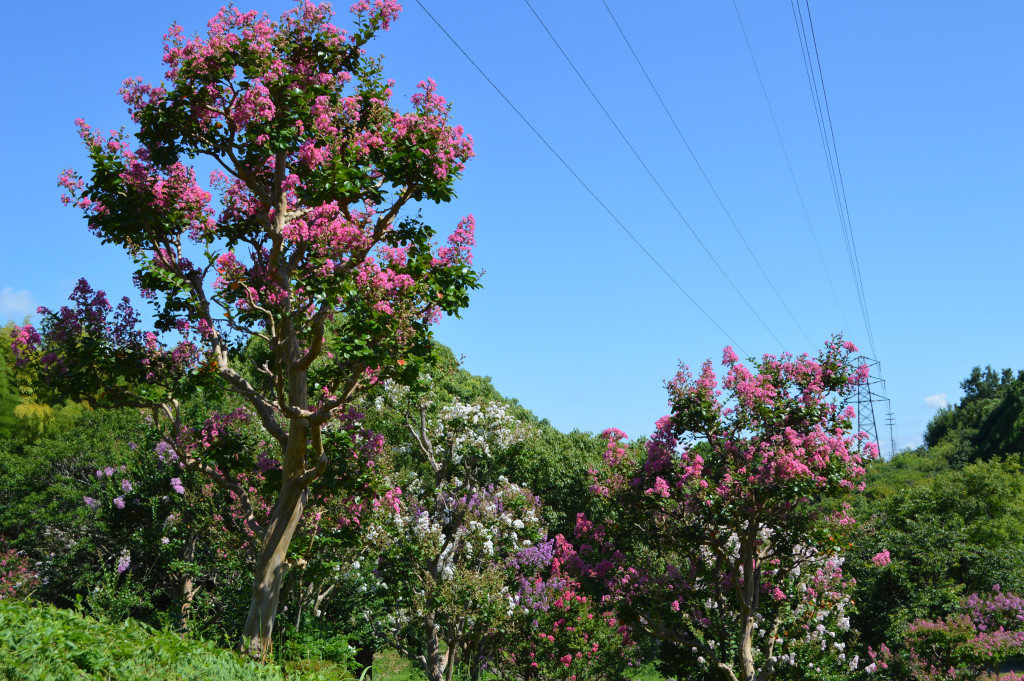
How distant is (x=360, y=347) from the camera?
332 inches

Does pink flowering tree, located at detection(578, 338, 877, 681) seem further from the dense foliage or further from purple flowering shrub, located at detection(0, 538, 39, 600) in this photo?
purple flowering shrub, located at detection(0, 538, 39, 600)

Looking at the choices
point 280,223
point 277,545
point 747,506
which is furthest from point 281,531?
point 747,506

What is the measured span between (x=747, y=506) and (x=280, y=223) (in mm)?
8287

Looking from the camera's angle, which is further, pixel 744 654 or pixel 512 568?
pixel 512 568

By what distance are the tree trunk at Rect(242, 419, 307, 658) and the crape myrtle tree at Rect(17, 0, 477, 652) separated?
0.7 inches

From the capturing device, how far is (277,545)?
30.1 feet

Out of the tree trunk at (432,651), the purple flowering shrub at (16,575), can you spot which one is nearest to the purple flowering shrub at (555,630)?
the tree trunk at (432,651)

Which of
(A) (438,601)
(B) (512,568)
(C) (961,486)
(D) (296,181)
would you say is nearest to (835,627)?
(B) (512,568)

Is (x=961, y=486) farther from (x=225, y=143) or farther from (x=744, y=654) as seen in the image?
(x=225, y=143)

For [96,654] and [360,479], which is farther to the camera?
[360,479]

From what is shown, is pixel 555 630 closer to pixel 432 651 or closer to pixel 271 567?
pixel 432 651

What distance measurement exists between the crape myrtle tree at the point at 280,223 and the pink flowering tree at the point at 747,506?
201 inches

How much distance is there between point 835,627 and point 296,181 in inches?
551

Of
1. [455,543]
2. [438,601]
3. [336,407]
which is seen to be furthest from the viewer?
[455,543]
